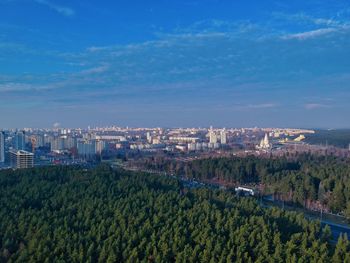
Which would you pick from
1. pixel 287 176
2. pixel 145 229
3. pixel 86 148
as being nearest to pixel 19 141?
pixel 86 148

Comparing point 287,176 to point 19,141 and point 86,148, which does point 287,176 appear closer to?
point 86,148

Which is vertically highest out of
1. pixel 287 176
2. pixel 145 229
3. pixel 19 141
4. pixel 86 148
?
pixel 19 141

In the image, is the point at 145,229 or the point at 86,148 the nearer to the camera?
the point at 145,229

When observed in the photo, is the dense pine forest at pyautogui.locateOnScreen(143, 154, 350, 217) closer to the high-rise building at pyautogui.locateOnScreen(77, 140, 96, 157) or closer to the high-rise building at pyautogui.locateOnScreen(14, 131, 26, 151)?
the high-rise building at pyautogui.locateOnScreen(77, 140, 96, 157)

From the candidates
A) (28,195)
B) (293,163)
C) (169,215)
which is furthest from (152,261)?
A: (293,163)

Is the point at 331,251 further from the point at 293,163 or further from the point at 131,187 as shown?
the point at 293,163
